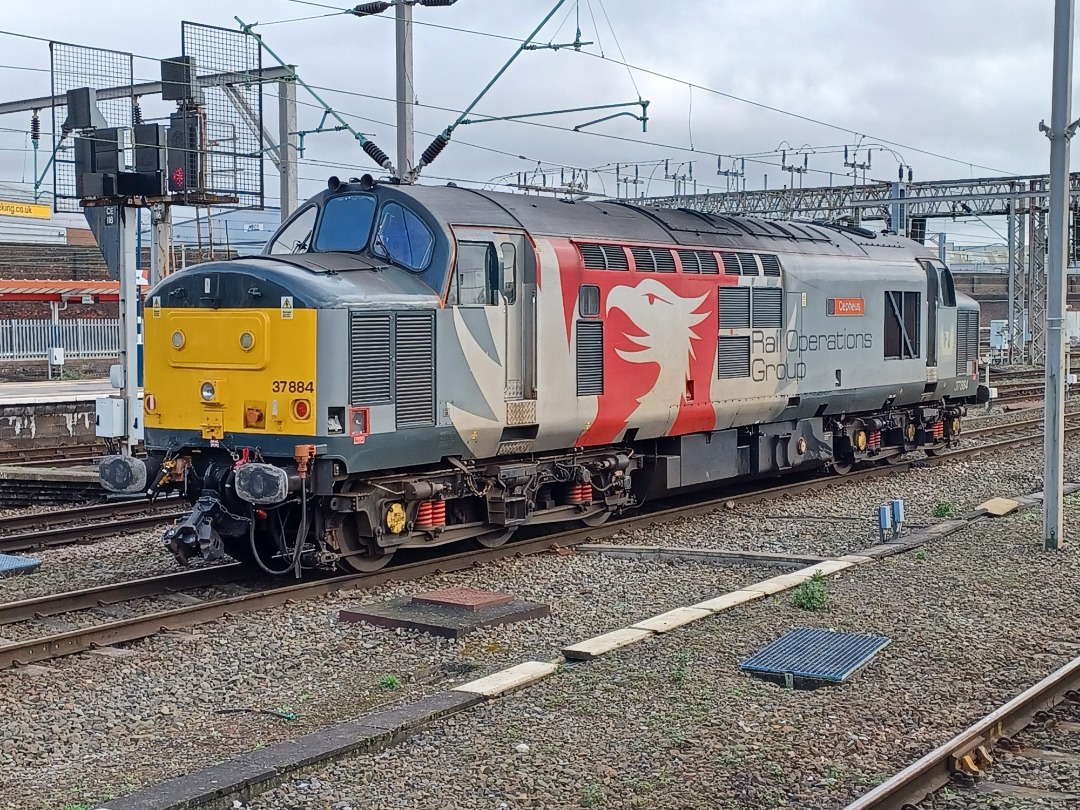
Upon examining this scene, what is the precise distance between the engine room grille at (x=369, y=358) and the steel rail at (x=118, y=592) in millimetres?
2395

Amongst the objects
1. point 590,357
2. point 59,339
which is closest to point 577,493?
point 590,357

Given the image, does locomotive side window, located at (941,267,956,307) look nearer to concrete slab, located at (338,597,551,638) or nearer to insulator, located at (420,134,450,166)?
insulator, located at (420,134,450,166)

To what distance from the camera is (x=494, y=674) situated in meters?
8.64

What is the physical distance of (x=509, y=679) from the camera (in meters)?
8.47

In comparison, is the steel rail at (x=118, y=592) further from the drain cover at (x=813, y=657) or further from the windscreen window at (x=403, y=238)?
the drain cover at (x=813, y=657)

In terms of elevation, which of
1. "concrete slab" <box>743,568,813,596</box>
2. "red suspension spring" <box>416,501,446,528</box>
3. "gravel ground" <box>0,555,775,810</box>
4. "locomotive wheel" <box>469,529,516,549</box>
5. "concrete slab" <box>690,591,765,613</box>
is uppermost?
"red suspension spring" <box>416,501,446,528</box>

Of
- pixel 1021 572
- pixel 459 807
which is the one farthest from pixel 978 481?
pixel 459 807

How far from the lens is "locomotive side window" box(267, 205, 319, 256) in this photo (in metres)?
13.4

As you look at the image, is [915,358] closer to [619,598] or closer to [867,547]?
[867,547]

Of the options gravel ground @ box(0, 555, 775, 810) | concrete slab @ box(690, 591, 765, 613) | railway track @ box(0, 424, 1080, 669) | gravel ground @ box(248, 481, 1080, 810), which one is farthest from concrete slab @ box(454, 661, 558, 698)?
railway track @ box(0, 424, 1080, 669)

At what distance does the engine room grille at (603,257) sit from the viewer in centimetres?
1393

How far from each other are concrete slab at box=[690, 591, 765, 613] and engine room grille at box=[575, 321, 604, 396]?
11.2 feet

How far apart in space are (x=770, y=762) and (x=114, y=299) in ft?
144

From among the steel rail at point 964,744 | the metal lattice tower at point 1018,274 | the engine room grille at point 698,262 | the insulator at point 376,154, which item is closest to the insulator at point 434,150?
the insulator at point 376,154
